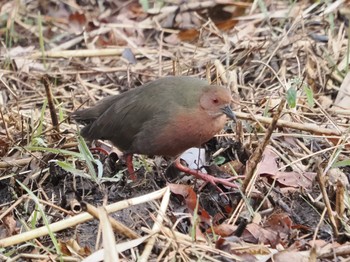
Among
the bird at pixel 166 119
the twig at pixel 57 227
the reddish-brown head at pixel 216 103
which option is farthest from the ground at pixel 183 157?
the reddish-brown head at pixel 216 103

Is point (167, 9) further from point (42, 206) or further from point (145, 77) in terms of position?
point (42, 206)

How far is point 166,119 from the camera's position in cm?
477

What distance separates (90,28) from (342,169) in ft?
12.2

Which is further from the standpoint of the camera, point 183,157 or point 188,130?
point 183,157

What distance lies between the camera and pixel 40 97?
6613mm

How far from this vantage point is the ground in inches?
158

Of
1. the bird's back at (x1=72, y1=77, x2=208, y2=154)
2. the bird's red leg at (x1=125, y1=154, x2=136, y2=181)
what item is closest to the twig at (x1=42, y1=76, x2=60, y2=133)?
the bird's back at (x1=72, y1=77, x2=208, y2=154)

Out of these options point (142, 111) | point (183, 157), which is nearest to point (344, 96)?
point (183, 157)

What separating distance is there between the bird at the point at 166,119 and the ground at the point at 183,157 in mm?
166

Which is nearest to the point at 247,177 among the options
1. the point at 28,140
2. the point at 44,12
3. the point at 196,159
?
the point at 196,159

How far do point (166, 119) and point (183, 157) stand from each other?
0.53 m

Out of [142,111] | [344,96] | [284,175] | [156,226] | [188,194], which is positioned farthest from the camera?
[344,96]

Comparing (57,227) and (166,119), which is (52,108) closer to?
(166,119)

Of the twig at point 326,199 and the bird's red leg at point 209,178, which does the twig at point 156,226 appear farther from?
the twig at point 326,199
